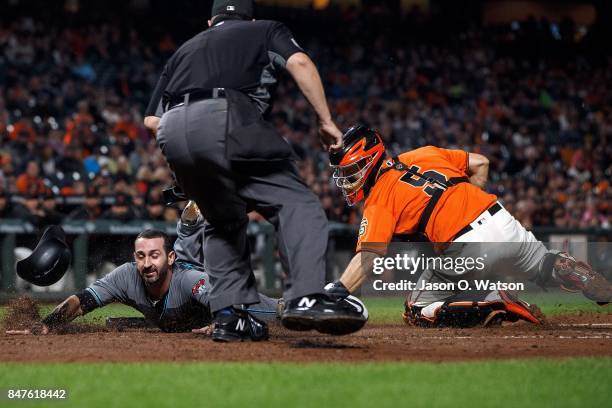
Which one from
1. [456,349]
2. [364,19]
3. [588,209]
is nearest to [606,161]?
[588,209]

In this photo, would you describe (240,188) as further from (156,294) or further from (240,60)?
(156,294)

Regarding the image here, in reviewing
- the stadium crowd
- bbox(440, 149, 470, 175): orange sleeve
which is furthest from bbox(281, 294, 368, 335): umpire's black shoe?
the stadium crowd

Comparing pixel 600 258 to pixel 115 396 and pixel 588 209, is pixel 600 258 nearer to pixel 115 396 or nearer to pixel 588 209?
pixel 588 209

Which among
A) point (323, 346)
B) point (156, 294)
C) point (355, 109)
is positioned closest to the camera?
point (323, 346)

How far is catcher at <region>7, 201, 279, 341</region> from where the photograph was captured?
6902 mm

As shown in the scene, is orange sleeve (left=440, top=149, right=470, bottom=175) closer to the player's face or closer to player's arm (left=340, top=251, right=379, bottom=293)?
player's arm (left=340, top=251, right=379, bottom=293)

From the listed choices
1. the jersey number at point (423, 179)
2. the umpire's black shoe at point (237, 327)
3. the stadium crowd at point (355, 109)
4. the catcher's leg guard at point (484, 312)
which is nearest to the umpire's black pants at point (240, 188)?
the umpire's black shoe at point (237, 327)

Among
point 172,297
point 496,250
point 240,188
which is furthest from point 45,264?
point 496,250

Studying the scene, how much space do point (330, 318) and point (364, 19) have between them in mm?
23975

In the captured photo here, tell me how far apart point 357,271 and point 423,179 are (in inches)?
42.7

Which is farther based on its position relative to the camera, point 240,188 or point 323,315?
point 240,188

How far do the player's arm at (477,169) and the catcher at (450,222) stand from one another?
226 mm

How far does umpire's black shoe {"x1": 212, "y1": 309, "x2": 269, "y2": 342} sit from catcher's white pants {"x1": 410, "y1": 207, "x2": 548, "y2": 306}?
1.84 meters

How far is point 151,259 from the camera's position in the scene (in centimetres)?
690
